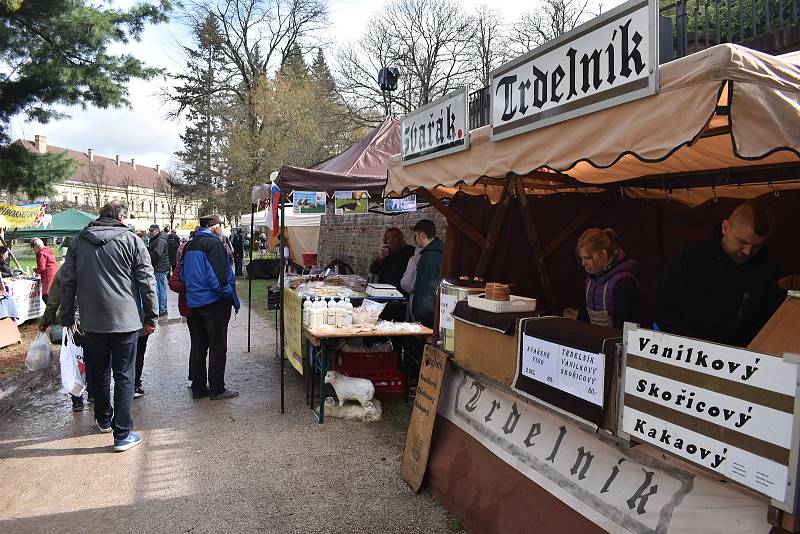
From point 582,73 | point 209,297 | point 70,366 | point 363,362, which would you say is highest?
point 582,73

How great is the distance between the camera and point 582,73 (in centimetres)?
234

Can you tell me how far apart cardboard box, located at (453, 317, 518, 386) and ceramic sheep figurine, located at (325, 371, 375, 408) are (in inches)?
73.0

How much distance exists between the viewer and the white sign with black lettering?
8.20ft

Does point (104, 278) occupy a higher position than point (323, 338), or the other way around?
point (104, 278)

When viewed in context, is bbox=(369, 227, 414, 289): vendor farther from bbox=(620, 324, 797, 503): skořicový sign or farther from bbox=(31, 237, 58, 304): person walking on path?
bbox=(31, 237, 58, 304): person walking on path

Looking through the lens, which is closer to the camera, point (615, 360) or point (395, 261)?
point (615, 360)

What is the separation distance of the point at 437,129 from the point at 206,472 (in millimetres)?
3066

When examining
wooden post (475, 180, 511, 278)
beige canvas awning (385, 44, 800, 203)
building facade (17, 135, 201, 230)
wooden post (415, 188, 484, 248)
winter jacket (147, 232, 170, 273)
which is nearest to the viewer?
beige canvas awning (385, 44, 800, 203)

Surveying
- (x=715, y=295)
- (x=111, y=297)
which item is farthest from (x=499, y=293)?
(x=111, y=297)

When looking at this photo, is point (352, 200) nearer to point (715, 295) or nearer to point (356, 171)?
point (356, 171)

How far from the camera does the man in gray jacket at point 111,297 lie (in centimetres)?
455

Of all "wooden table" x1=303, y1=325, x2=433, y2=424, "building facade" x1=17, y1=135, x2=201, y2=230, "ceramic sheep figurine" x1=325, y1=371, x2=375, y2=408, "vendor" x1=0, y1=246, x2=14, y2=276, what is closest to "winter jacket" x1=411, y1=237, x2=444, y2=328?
"wooden table" x1=303, y1=325, x2=433, y2=424

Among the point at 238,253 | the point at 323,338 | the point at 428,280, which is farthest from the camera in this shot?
the point at 238,253

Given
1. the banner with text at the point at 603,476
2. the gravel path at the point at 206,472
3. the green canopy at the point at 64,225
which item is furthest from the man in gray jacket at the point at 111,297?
the green canopy at the point at 64,225
